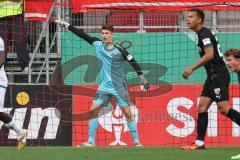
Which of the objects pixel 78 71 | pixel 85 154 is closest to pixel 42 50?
pixel 78 71

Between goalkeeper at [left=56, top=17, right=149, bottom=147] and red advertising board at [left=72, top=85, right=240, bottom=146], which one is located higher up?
goalkeeper at [left=56, top=17, right=149, bottom=147]

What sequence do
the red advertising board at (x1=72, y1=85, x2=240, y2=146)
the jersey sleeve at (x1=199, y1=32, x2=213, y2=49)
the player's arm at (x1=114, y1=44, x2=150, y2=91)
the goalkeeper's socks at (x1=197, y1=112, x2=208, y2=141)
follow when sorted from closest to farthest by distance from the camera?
the jersey sleeve at (x1=199, y1=32, x2=213, y2=49) < the goalkeeper's socks at (x1=197, y1=112, x2=208, y2=141) < the player's arm at (x1=114, y1=44, x2=150, y2=91) < the red advertising board at (x1=72, y1=85, x2=240, y2=146)

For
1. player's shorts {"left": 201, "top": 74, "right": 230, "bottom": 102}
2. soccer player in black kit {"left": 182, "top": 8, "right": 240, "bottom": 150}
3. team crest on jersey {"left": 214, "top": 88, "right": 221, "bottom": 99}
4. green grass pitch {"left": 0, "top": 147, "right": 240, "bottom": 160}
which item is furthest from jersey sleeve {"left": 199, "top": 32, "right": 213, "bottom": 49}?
green grass pitch {"left": 0, "top": 147, "right": 240, "bottom": 160}

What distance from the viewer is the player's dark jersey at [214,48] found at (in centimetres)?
1180

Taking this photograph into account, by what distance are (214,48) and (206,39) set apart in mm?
234

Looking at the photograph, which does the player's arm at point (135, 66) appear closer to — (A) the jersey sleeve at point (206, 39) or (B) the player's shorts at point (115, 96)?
(B) the player's shorts at point (115, 96)

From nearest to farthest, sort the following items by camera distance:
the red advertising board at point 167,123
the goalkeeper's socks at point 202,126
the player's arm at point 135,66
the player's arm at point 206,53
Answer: the player's arm at point 206,53 < the goalkeeper's socks at point 202,126 < the player's arm at point 135,66 < the red advertising board at point 167,123

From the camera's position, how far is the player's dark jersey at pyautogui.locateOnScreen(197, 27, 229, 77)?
464 inches

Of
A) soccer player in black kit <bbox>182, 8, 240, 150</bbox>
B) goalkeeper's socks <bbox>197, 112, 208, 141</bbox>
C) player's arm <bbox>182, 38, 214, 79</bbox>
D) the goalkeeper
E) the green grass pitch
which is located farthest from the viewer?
the goalkeeper

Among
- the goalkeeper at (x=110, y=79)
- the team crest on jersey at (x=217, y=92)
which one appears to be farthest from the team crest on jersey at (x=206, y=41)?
the goalkeeper at (x=110, y=79)

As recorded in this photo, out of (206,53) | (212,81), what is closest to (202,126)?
(212,81)

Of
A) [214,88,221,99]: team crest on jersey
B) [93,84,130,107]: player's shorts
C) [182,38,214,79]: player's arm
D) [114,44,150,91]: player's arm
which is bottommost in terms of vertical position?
[93,84,130,107]: player's shorts

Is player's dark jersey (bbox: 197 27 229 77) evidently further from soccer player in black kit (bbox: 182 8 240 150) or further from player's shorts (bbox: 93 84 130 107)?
player's shorts (bbox: 93 84 130 107)

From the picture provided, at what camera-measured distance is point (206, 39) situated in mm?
11781
